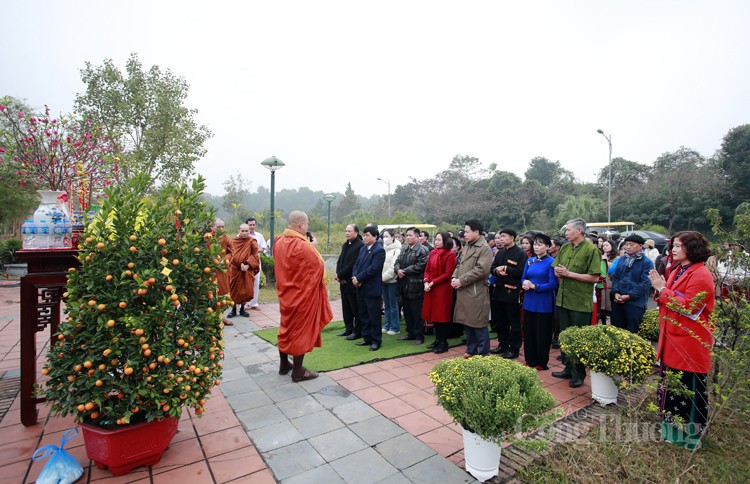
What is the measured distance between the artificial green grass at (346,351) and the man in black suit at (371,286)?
0.19 m

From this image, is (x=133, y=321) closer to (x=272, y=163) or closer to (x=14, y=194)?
(x=272, y=163)

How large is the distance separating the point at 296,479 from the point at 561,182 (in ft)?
134

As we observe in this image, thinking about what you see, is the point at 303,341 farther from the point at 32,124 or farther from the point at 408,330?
the point at 32,124

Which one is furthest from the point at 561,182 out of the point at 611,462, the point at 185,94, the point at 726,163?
the point at 611,462

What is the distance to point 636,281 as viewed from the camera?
4621 mm

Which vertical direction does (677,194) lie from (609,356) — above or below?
above

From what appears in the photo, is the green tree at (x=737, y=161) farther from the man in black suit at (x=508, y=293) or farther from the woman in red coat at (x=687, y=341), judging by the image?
the woman in red coat at (x=687, y=341)

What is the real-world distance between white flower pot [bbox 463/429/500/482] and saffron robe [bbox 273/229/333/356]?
2010 mm

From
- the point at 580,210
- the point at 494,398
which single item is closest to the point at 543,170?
the point at 580,210

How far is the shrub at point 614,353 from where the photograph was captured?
3.33m

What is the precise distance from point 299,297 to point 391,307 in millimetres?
2527

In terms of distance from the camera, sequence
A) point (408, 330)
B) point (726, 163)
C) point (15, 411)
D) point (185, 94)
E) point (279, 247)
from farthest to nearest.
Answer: point (726, 163) < point (185, 94) < point (408, 330) < point (279, 247) < point (15, 411)

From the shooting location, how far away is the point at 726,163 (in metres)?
25.6

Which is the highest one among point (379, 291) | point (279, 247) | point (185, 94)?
point (185, 94)
